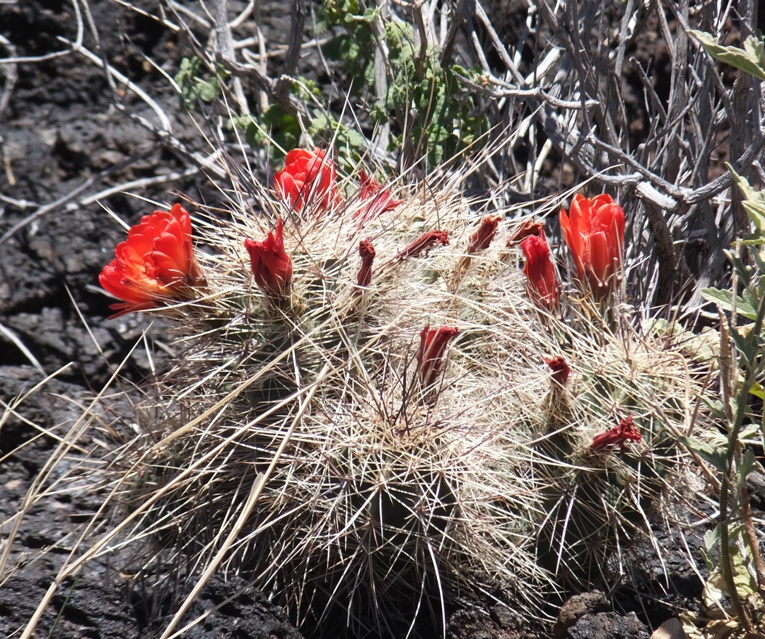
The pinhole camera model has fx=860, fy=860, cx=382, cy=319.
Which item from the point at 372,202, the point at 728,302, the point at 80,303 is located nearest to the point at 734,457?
the point at 728,302

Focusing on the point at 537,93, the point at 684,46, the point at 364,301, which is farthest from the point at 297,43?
the point at 364,301

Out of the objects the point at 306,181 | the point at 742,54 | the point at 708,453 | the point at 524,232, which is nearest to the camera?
the point at 742,54

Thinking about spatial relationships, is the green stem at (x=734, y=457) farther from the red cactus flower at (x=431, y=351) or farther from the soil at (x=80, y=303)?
the red cactus flower at (x=431, y=351)

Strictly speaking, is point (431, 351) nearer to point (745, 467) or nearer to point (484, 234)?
point (484, 234)

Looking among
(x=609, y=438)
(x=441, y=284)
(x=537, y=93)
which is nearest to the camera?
(x=609, y=438)

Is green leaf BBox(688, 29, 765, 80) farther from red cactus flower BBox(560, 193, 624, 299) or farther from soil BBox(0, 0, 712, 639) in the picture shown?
soil BBox(0, 0, 712, 639)

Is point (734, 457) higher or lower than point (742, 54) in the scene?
lower

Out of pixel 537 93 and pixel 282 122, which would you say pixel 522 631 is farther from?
pixel 282 122
